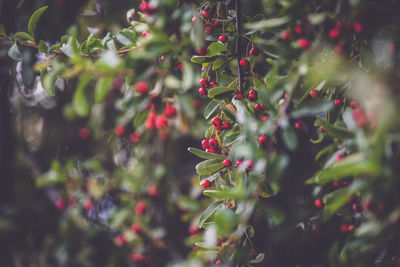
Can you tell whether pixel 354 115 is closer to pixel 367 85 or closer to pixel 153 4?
pixel 367 85

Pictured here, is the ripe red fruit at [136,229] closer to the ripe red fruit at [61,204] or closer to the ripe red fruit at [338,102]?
the ripe red fruit at [61,204]

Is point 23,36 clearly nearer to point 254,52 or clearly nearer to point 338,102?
point 254,52

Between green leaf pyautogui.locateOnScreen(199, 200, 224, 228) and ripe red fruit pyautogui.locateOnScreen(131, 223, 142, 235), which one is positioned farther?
ripe red fruit pyautogui.locateOnScreen(131, 223, 142, 235)

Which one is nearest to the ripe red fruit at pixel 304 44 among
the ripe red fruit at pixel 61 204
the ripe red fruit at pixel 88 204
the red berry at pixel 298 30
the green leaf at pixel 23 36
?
the red berry at pixel 298 30

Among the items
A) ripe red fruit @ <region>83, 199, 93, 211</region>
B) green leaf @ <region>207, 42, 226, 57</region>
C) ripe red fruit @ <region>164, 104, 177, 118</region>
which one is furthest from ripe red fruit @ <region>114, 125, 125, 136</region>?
green leaf @ <region>207, 42, 226, 57</region>

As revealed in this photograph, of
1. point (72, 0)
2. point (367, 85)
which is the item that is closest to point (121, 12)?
point (72, 0)

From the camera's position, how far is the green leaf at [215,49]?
37.7 inches

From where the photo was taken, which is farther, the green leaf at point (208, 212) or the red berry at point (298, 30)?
the green leaf at point (208, 212)

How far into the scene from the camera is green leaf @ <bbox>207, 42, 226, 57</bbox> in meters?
0.96

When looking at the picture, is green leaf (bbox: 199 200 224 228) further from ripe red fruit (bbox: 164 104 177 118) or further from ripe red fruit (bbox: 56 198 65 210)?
ripe red fruit (bbox: 56 198 65 210)

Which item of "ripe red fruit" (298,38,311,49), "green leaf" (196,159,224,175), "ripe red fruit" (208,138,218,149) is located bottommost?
"green leaf" (196,159,224,175)

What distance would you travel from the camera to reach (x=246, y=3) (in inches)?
55.1

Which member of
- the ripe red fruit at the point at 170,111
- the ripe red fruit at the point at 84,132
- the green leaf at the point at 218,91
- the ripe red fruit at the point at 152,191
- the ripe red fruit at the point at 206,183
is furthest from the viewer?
the ripe red fruit at the point at 84,132

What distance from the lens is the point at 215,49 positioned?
966mm
